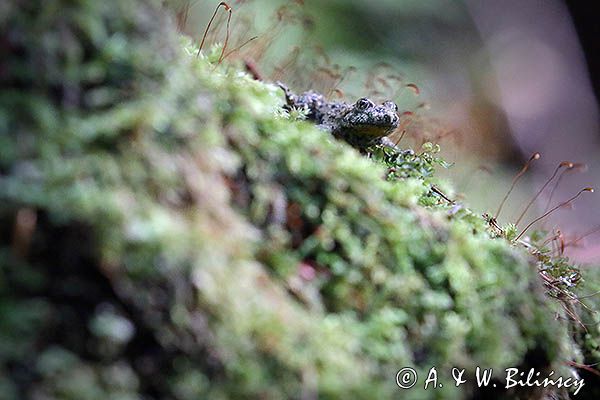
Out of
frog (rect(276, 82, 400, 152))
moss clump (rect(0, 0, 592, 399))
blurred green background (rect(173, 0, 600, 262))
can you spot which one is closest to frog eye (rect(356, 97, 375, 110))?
frog (rect(276, 82, 400, 152))

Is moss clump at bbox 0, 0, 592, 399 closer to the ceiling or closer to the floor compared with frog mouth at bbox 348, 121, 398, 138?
closer to the floor

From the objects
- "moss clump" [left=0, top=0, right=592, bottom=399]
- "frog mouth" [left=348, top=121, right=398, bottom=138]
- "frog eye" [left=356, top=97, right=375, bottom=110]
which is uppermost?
"frog eye" [left=356, top=97, right=375, bottom=110]

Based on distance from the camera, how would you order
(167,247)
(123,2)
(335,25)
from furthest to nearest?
(335,25), (123,2), (167,247)

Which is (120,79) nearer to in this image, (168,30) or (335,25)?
(168,30)

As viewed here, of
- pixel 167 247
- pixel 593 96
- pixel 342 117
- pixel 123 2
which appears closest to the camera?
pixel 167 247

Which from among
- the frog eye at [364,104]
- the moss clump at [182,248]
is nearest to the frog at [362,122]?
the frog eye at [364,104]

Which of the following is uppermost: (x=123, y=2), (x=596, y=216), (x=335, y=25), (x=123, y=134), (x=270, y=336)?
(x=335, y=25)

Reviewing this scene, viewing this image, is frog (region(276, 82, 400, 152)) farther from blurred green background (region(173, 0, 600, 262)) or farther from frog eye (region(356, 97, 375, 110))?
blurred green background (region(173, 0, 600, 262))

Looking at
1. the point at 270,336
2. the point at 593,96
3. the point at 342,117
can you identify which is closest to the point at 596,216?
the point at 593,96
